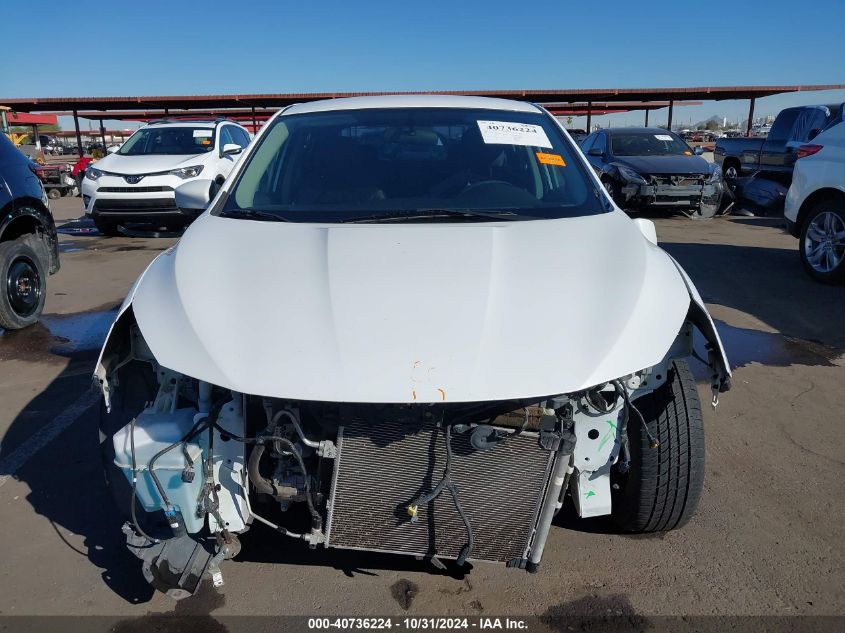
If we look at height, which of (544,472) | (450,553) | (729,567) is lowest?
(729,567)

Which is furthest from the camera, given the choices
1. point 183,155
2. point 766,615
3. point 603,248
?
point 183,155

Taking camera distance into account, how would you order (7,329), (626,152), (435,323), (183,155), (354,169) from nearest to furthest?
1. (435,323)
2. (354,169)
3. (7,329)
4. (183,155)
5. (626,152)

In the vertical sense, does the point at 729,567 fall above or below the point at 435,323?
below

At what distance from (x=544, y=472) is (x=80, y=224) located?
13.0m

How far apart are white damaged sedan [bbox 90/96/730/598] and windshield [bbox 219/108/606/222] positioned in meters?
0.21

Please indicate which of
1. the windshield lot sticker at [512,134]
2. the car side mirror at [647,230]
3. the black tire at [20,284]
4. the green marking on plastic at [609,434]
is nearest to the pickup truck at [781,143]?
the windshield lot sticker at [512,134]

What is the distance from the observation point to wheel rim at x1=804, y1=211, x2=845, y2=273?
6.75 m

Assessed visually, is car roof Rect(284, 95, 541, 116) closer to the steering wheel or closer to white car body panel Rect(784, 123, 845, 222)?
the steering wheel

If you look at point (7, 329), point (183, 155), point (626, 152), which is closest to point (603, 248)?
point (7, 329)

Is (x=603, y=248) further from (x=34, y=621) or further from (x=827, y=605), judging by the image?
(x=34, y=621)

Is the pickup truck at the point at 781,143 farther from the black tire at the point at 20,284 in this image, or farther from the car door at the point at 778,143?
the black tire at the point at 20,284

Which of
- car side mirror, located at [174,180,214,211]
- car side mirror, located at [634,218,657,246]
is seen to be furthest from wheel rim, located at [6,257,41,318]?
car side mirror, located at [634,218,657,246]

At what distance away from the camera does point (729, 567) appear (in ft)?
8.48

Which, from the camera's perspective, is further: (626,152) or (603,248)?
(626,152)
